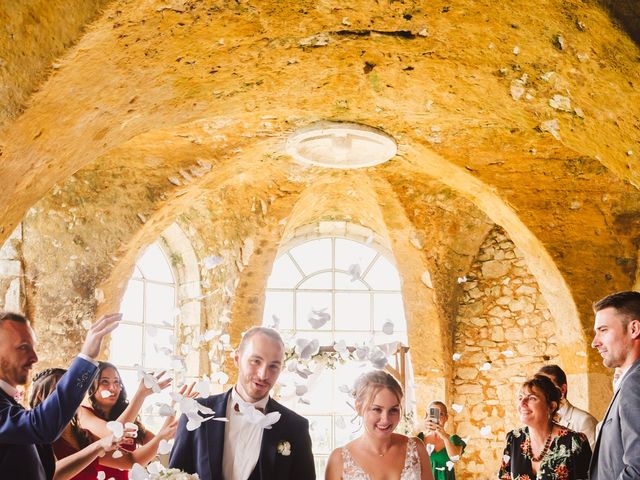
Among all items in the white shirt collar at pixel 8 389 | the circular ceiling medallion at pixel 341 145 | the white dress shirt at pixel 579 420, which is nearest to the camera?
the white shirt collar at pixel 8 389

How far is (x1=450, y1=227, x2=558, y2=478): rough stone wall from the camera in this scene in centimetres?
898

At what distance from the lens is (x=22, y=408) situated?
9.47 feet

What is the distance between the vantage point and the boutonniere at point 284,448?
2996mm

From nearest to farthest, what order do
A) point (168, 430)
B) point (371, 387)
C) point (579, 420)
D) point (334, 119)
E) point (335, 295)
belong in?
1. point (371, 387)
2. point (168, 430)
3. point (579, 420)
4. point (334, 119)
5. point (335, 295)

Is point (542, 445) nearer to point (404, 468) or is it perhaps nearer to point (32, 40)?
point (404, 468)

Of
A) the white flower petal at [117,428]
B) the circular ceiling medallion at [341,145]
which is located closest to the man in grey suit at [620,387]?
the white flower petal at [117,428]

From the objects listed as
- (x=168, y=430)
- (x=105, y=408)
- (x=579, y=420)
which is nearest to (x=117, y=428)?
(x=168, y=430)

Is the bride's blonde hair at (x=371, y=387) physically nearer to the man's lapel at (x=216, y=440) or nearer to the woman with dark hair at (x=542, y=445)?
the man's lapel at (x=216, y=440)

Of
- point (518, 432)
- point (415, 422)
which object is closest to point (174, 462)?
point (518, 432)

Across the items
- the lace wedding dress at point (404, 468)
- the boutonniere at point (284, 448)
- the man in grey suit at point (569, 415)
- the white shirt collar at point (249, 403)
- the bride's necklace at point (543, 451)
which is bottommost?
the lace wedding dress at point (404, 468)

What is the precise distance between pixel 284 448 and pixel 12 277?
470 centimetres

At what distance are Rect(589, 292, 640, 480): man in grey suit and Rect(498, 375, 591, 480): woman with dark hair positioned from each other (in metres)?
0.65

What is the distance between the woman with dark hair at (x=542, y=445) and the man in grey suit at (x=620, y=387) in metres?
0.65

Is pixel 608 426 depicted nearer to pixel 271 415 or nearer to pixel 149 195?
pixel 271 415
